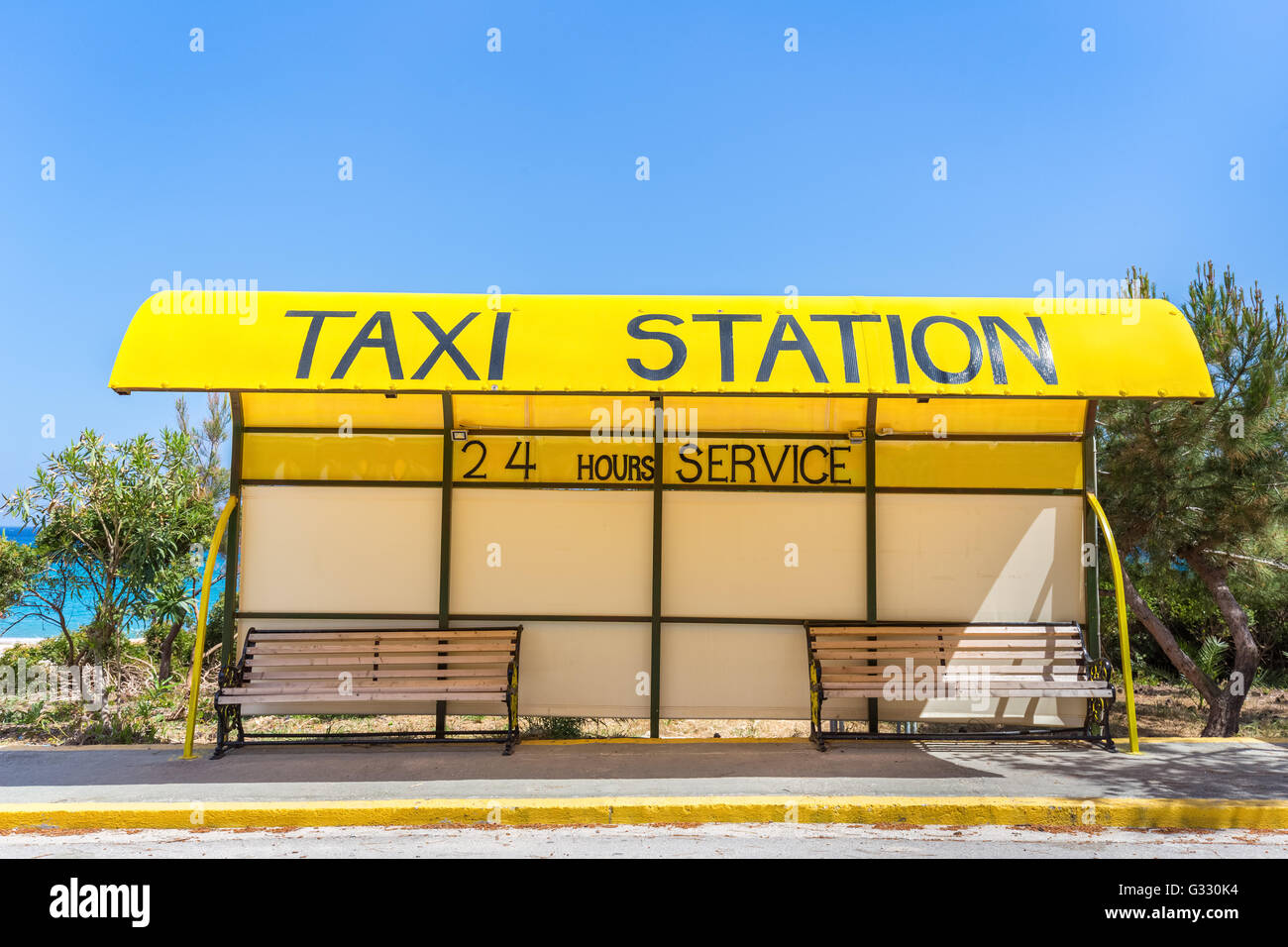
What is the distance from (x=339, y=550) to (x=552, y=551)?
6.26 ft

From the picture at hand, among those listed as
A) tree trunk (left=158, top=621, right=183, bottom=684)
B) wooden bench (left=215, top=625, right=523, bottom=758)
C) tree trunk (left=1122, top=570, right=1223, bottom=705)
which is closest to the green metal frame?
wooden bench (left=215, top=625, right=523, bottom=758)

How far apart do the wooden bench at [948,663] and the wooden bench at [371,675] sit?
2655 mm

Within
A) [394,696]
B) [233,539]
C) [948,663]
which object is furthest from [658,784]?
[233,539]

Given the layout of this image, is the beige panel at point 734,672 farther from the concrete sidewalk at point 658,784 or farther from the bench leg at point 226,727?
the bench leg at point 226,727

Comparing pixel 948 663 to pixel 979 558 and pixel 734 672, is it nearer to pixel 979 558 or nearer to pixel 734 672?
pixel 979 558

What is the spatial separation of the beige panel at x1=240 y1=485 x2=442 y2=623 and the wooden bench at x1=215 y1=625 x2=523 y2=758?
41cm

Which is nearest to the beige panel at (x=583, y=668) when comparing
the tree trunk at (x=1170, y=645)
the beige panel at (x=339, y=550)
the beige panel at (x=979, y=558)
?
the beige panel at (x=339, y=550)

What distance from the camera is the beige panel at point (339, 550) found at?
7.57m

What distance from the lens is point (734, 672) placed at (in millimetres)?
7562

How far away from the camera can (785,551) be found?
7.66m

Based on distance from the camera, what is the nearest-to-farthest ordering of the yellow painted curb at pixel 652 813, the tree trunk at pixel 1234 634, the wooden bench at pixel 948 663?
the yellow painted curb at pixel 652 813, the wooden bench at pixel 948 663, the tree trunk at pixel 1234 634

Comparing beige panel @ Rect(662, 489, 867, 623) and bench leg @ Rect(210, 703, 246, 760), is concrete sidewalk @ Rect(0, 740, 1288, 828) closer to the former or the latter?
bench leg @ Rect(210, 703, 246, 760)

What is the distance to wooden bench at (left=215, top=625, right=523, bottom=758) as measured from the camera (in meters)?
6.96
